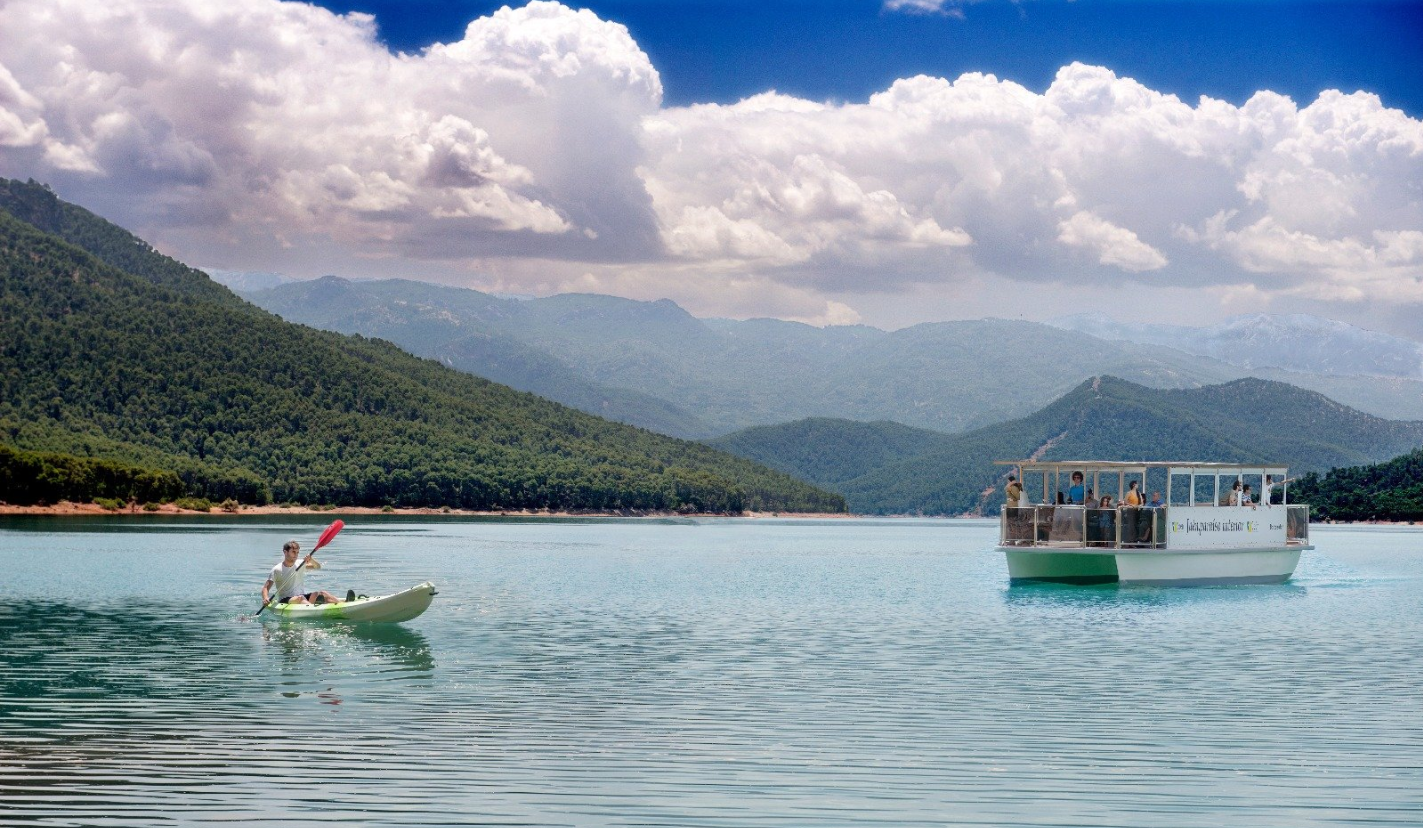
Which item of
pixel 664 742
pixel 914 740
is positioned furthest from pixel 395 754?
pixel 914 740

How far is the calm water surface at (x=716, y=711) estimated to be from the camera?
16312mm

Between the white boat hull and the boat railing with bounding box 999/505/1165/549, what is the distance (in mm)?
368

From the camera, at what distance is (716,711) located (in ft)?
74.9

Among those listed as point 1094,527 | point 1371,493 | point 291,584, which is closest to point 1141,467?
point 1094,527

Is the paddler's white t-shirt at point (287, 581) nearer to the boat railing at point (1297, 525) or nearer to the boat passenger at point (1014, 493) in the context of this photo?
the boat passenger at point (1014, 493)

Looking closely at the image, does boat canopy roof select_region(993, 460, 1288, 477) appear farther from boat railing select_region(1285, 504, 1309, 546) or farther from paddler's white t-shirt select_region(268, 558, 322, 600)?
paddler's white t-shirt select_region(268, 558, 322, 600)

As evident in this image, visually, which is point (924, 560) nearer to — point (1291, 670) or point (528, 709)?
point (1291, 670)

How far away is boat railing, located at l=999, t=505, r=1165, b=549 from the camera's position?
2095 inches

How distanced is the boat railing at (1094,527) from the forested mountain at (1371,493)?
13377cm

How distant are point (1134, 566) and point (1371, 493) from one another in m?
146

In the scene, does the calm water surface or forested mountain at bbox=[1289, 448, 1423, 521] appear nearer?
the calm water surface

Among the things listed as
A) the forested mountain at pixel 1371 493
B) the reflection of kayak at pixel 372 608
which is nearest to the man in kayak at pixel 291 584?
the reflection of kayak at pixel 372 608

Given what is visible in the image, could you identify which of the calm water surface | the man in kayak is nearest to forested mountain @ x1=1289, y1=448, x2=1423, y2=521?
the calm water surface

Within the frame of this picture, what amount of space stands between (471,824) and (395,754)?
3.98 m
